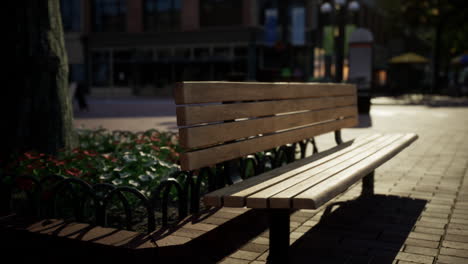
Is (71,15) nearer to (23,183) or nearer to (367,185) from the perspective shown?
(367,185)

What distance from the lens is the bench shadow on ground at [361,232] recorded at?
11.1 feet

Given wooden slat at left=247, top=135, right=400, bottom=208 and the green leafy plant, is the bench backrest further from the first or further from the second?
the green leafy plant

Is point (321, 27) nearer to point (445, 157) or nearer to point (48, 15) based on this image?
point (445, 157)

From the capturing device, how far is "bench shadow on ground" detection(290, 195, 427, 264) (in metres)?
3.39

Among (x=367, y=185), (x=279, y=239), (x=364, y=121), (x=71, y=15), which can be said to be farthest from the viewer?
(x=71, y=15)

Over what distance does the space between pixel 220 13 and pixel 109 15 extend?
832cm

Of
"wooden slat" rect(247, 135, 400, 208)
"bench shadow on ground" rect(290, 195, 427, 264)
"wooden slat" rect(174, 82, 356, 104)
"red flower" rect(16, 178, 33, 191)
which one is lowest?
"bench shadow on ground" rect(290, 195, 427, 264)

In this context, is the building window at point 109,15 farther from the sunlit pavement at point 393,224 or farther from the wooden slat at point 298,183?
the wooden slat at point 298,183

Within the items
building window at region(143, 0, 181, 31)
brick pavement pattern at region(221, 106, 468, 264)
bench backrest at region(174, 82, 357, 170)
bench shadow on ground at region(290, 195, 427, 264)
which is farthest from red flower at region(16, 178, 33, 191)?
building window at region(143, 0, 181, 31)

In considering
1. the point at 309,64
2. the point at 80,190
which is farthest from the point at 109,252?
the point at 309,64

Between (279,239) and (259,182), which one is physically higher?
(259,182)

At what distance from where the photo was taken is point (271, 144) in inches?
161

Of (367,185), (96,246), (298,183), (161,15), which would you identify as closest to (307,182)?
(298,183)

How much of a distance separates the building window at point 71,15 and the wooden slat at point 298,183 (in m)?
34.8
